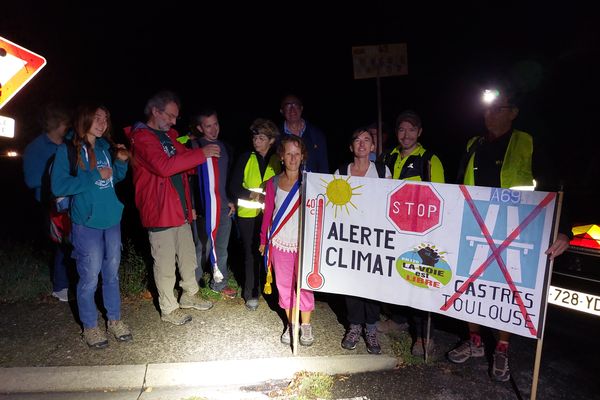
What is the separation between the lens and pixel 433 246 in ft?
10.4

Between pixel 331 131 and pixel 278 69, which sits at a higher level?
pixel 278 69

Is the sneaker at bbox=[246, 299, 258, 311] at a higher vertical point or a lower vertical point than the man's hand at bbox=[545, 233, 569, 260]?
lower

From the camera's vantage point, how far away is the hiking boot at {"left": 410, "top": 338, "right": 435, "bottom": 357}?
3661mm

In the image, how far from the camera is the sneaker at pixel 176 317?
4086mm

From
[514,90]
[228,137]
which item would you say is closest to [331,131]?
[228,137]

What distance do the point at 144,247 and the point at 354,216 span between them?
13.3 ft

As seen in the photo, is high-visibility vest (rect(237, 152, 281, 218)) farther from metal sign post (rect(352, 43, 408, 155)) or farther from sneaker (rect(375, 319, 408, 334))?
sneaker (rect(375, 319, 408, 334))

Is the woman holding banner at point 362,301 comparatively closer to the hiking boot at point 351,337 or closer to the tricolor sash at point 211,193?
the hiking boot at point 351,337

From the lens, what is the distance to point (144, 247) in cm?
618

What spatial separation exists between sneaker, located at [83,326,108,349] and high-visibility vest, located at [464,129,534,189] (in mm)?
3833

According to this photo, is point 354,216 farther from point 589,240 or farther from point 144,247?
point 144,247

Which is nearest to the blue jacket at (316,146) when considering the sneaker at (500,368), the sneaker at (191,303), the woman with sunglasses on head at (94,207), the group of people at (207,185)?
the group of people at (207,185)

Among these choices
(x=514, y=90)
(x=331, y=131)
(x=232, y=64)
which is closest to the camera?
A: (x=514, y=90)

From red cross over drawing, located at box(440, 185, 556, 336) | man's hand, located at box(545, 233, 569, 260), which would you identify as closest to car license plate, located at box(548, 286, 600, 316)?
red cross over drawing, located at box(440, 185, 556, 336)
